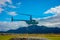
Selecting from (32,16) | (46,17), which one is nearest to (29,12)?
(32,16)

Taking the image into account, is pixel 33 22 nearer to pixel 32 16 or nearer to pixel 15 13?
pixel 32 16

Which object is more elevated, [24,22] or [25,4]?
[25,4]

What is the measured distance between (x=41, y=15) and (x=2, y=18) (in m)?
0.77

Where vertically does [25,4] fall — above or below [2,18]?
above

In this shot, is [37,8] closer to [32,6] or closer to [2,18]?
[32,6]

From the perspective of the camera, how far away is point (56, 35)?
378cm

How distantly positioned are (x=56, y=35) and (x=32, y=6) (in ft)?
2.43

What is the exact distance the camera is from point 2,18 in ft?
12.7

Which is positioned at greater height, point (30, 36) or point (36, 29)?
point (36, 29)

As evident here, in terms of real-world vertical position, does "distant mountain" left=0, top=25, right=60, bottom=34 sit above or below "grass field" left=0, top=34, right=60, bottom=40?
above

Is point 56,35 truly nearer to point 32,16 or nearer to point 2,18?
point 32,16

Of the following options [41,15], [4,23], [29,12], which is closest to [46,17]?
[41,15]

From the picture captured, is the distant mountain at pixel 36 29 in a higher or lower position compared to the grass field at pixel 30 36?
higher

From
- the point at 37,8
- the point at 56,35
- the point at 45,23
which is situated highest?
the point at 37,8
